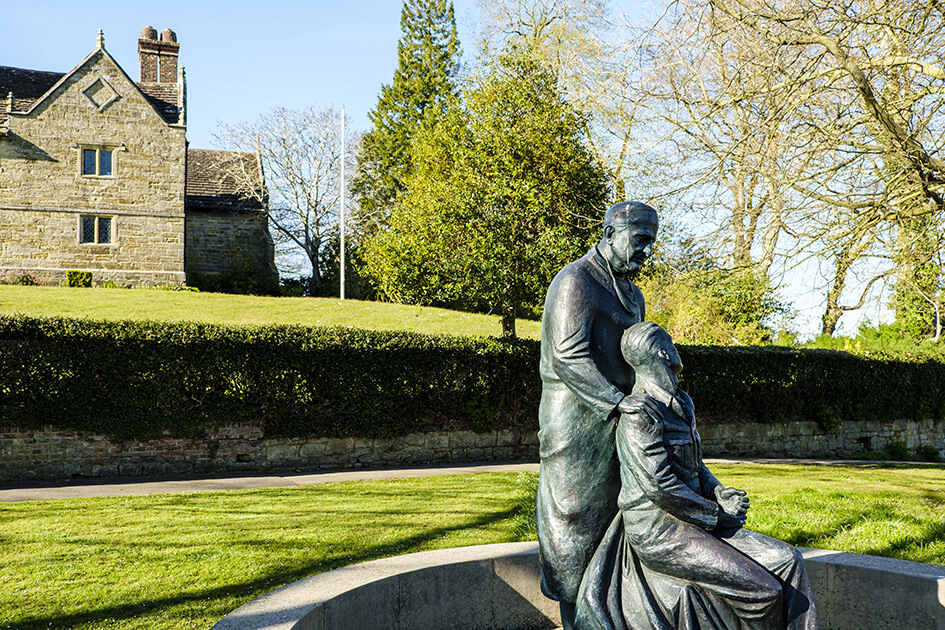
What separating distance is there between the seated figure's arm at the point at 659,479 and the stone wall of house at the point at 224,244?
3433 cm

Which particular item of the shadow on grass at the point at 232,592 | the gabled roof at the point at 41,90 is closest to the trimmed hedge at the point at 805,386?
the shadow on grass at the point at 232,592

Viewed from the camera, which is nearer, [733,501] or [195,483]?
[733,501]

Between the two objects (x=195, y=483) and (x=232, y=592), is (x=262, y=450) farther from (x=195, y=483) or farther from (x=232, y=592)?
(x=232, y=592)

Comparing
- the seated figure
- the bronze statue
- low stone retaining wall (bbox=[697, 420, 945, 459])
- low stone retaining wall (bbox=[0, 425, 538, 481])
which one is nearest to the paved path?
low stone retaining wall (bbox=[0, 425, 538, 481])

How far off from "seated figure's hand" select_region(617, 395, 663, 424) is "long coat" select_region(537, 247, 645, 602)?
0.09 meters

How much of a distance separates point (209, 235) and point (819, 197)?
31038 mm

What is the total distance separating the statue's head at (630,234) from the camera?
3.67 metres

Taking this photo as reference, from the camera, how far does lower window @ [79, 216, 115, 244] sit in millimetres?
32125

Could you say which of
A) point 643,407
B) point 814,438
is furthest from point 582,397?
point 814,438

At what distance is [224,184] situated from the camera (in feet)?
127

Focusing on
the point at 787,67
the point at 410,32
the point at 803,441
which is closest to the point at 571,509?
the point at 787,67

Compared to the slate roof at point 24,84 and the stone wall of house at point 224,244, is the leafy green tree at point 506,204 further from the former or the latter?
the slate roof at point 24,84

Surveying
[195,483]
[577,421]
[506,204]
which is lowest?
[195,483]

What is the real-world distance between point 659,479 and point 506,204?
13829 millimetres
